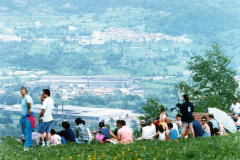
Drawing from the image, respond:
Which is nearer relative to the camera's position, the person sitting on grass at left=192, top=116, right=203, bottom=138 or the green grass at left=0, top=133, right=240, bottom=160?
the green grass at left=0, top=133, right=240, bottom=160

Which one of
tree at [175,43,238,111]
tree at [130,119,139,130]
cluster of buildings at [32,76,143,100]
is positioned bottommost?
tree at [130,119,139,130]

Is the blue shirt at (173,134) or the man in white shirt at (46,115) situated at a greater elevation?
the man in white shirt at (46,115)

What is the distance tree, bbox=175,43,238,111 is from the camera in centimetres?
4097

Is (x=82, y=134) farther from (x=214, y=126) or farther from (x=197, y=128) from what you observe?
(x=214, y=126)

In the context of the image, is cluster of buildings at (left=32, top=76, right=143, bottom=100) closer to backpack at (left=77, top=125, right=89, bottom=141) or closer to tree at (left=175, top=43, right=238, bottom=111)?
tree at (left=175, top=43, right=238, bottom=111)

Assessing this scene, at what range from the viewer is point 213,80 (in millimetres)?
43844

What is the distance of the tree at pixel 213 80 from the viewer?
41.0 m

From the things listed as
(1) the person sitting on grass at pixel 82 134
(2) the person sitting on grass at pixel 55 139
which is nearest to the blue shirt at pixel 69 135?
(1) the person sitting on grass at pixel 82 134

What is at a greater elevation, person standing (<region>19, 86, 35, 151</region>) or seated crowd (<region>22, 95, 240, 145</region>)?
person standing (<region>19, 86, 35, 151</region>)

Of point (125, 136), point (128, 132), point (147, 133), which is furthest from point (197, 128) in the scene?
point (125, 136)

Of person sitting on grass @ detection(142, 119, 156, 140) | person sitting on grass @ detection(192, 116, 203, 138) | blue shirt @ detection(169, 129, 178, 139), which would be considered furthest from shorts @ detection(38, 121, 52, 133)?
person sitting on grass @ detection(192, 116, 203, 138)

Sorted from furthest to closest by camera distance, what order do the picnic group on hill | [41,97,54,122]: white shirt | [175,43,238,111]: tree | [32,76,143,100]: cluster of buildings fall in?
[32,76,143,100]: cluster of buildings
[175,43,238,111]: tree
[41,97,54,122]: white shirt
the picnic group on hill

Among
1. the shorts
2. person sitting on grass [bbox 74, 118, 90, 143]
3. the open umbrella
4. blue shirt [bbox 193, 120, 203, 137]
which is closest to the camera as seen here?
the shorts

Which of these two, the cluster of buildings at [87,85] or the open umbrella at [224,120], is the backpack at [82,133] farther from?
the cluster of buildings at [87,85]
